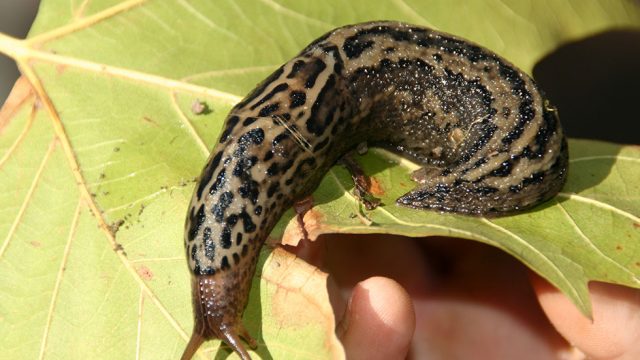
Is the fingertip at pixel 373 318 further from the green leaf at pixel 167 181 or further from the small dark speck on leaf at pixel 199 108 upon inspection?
the small dark speck on leaf at pixel 199 108

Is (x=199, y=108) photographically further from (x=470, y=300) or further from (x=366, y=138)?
(x=470, y=300)

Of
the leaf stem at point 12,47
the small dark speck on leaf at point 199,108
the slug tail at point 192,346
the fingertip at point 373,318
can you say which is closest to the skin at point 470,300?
the fingertip at point 373,318

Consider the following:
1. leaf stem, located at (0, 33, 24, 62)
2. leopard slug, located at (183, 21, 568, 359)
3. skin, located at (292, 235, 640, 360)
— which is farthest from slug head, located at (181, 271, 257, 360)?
leaf stem, located at (0, 33, 24, 62)

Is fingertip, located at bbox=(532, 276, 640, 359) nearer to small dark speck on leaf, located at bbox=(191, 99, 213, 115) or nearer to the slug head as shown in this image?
the slug head

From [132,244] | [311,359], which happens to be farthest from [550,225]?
[132,244]

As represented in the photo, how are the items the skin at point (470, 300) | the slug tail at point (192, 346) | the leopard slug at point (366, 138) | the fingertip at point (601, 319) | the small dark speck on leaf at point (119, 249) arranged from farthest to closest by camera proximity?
the skin at point (470, 300) < the fingertip at point (601, 319) < the small dark speck on leaf at point (119, 249) < the leopard slug at point (366, 138) < the slug tail at point (192, 346)

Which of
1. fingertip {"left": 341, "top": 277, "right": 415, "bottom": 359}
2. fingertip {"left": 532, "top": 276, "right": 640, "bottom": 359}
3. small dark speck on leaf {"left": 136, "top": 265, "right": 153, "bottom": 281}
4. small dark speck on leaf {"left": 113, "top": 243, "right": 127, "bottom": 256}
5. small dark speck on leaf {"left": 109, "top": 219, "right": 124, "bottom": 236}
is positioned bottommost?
fingertip {"left": 532, "top": 276, "right": 640, "bottom": 359}

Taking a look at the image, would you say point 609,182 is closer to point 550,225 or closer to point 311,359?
point 550,225
